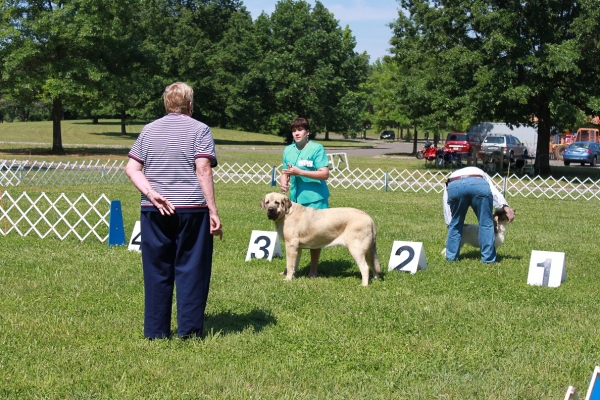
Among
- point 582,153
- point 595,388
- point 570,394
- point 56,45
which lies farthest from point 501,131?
point 570,394

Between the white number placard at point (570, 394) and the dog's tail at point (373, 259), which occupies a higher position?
the white number placard at point (570, 394)

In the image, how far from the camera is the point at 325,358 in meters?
4.71

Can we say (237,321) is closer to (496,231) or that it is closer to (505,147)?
(496,231)

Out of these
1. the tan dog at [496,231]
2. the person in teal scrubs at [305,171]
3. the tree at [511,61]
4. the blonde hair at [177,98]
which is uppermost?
the tree at [511,61]

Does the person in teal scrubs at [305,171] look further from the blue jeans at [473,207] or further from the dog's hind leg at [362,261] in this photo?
the blue jeans at [473,207]

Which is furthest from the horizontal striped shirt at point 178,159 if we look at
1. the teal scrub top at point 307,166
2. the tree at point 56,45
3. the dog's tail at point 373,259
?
the tree at point 56,45

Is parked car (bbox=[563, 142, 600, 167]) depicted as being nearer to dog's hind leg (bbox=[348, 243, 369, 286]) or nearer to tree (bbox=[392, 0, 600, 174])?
tree (bbox=[392, 0, 600, 174])

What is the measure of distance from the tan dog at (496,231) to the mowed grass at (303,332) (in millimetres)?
314

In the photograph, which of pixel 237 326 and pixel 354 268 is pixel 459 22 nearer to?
pixel 354 268

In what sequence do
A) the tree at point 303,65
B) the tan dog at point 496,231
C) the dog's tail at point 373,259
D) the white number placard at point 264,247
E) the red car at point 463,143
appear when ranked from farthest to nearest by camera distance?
the tree at point 303,65 < the red car at point 463,143 < the tan dog at point 496,231 < the white number placard at point 264,247 < the dog's tail at point 373,259

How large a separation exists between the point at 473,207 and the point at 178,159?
483 cm

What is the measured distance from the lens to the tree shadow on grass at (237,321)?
5.36 meters

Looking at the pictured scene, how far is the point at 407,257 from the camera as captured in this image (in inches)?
308

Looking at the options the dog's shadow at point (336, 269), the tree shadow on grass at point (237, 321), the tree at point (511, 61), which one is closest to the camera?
the tree shadow on grass at point (237, 321)
